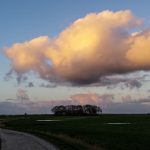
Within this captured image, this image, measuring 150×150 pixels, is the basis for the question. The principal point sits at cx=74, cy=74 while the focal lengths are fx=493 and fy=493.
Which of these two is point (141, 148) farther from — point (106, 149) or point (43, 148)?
point (43, 148)

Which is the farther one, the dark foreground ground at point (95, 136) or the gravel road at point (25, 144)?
the dark foreground ground at point (95, 136)

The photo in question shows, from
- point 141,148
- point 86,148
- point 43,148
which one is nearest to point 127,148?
point 141,148

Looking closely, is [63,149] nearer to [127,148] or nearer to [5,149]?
[5,149]

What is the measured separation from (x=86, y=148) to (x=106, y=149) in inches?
110

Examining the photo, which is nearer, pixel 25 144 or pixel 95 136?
pixel 25 144

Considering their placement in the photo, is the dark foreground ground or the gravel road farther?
the dark foreground ground

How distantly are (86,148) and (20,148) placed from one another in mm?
5267

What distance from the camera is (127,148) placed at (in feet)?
145

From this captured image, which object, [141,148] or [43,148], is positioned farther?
[141,148]

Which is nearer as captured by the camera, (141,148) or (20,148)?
(20,148)

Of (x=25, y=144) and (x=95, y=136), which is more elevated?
(x=95, y=136)

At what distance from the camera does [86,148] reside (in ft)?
130

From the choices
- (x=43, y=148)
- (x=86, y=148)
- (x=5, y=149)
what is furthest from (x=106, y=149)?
(x=5, y=149)

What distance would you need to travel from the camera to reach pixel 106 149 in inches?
1644
